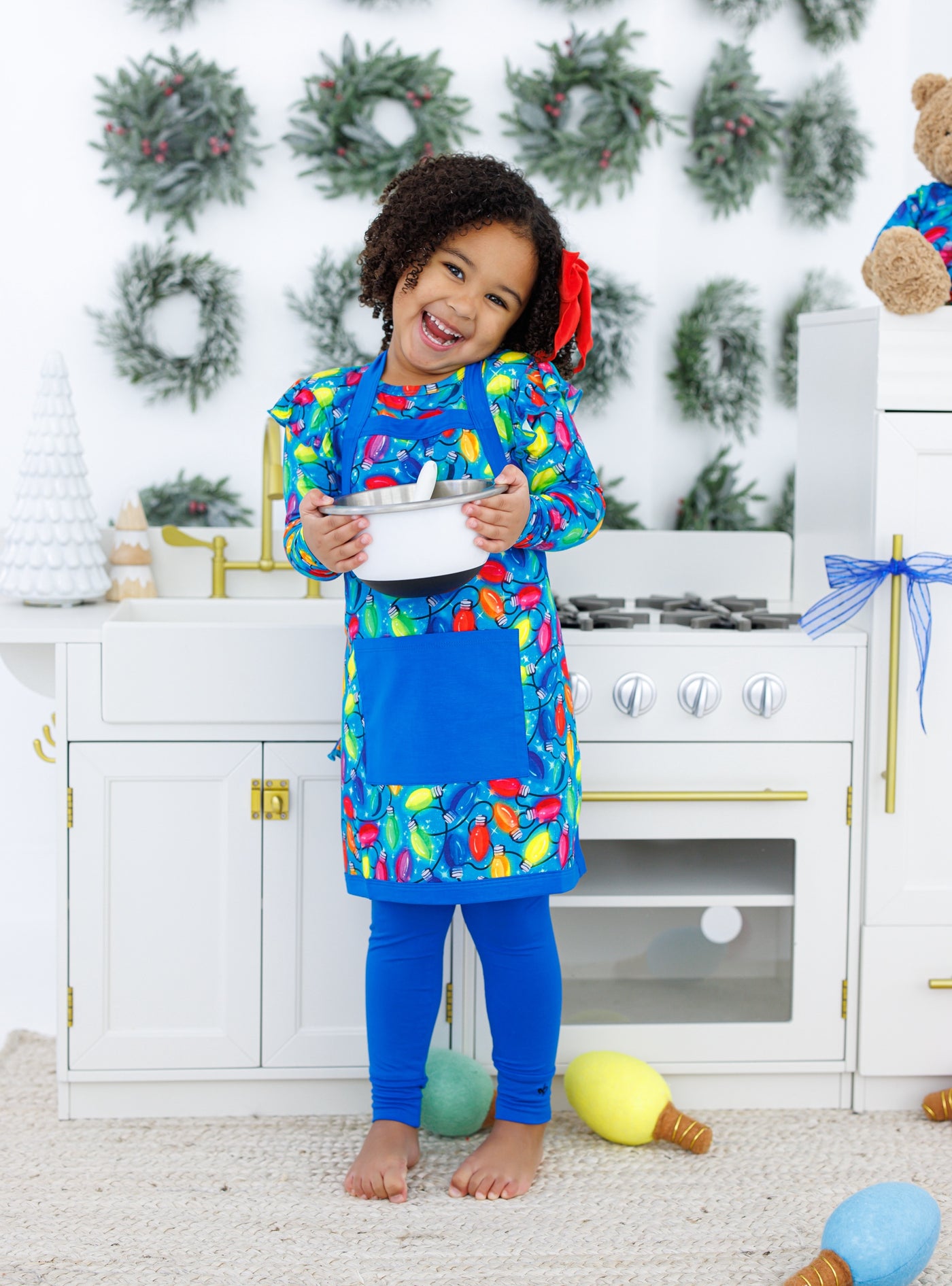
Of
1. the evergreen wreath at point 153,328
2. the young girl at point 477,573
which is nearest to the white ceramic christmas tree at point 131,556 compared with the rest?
the evergreen wreath at point 153,328

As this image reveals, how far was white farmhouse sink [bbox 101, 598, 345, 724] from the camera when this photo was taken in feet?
5.92

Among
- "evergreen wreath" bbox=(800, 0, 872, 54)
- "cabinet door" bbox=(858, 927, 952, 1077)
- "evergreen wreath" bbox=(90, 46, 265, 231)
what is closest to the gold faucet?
"evergreen wreath" bbox=(90, 46, 265, 231)

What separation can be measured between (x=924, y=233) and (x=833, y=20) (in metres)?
0.83

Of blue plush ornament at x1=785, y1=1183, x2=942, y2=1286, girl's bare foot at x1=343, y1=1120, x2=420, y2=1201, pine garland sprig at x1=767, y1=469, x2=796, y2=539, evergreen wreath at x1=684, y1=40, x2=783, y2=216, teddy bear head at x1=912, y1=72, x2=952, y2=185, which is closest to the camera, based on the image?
blue plush ornament at x1=785, y1=1183, x2=942, y2=1286

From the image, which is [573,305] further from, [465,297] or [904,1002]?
[904,1002]

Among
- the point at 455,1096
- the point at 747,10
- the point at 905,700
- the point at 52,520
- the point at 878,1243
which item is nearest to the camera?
the point at 878,1243

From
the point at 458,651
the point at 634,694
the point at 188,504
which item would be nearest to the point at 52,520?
the point at 188,504

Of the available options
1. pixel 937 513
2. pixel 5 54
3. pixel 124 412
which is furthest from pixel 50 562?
pixel 937 513

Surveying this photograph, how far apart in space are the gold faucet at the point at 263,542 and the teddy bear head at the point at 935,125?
43.6 inches

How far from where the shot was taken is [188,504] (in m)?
2.43

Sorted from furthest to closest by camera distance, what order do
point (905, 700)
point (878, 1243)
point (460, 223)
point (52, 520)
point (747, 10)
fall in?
1. point (747, 10)
2. point (52, 520)
3. point (905, 700)
4. point (460, 223)
5. point (878, 1243)

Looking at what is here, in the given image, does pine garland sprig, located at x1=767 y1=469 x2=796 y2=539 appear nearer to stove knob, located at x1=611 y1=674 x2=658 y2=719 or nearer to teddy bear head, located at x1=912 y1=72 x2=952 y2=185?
teddy bear head, located at x1=912 y1=72 x2=952 y2=185

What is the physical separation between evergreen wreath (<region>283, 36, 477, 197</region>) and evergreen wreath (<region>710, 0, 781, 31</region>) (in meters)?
0.52

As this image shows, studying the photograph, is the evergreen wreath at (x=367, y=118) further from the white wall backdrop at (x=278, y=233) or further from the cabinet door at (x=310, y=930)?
the cabinet door at (x=310, y=930)
